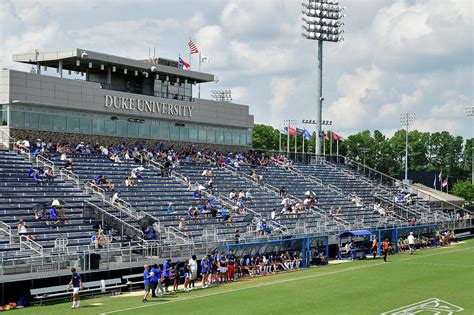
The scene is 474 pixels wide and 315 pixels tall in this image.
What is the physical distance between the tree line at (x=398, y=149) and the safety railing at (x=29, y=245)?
104466mm

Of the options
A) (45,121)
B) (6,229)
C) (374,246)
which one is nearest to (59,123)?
(45,121)

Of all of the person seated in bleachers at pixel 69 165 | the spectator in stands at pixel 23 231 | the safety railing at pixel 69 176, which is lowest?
the spectator in stands at pixel 23 231

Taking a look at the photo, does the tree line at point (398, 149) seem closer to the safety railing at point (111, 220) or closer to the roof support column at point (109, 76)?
the roof support column at point (109, 76)

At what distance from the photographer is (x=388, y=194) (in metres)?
69.3

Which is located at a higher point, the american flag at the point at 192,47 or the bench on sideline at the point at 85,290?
the american flag at the point at 192,47

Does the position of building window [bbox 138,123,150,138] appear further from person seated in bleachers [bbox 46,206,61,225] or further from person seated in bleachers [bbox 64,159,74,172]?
person seated in bleachers [bbox 46,206,61,225]

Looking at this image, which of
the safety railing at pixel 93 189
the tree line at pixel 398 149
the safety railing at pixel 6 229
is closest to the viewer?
the safety railing at pixel 6 229

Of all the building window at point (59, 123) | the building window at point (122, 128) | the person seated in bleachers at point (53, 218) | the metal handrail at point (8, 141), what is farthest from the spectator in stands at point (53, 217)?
the building window at point (122, 128)

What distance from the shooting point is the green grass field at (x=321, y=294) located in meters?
27.2

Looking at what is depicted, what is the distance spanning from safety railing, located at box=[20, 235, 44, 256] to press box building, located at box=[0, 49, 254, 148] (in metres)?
14.4

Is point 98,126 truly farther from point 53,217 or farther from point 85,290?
point 85,290

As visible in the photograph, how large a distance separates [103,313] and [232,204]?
81.0ft

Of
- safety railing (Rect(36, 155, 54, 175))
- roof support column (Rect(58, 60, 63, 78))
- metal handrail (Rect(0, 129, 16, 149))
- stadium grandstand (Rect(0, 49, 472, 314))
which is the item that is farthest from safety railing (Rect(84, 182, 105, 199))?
roof support column (Rect(58, 60, 63, 78))

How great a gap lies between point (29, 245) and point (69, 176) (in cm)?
1104
